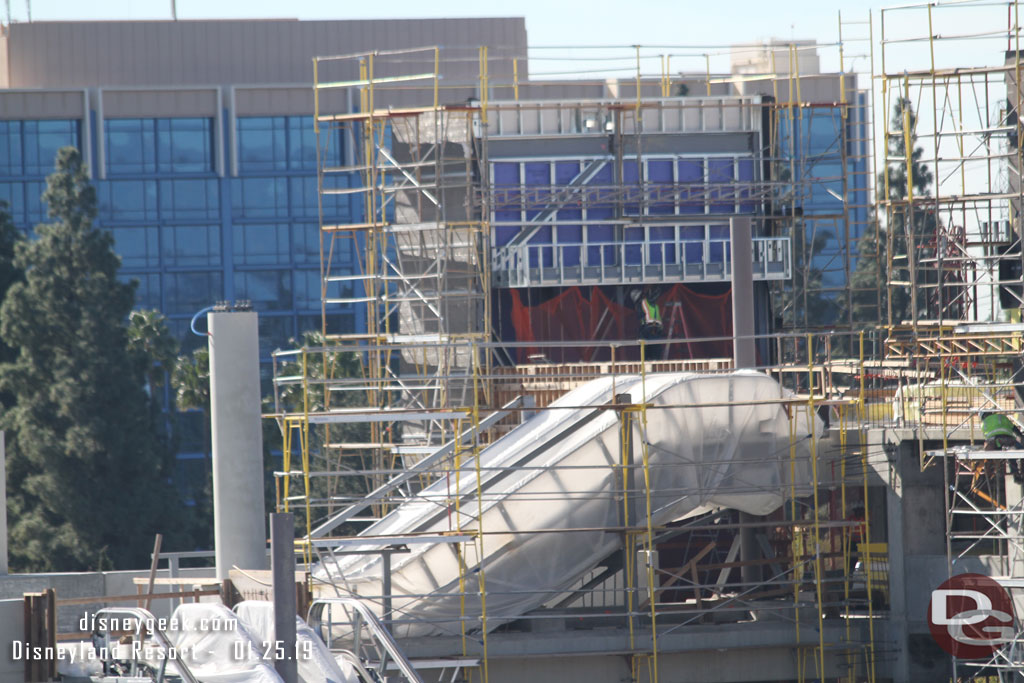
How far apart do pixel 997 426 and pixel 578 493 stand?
5.83 meters

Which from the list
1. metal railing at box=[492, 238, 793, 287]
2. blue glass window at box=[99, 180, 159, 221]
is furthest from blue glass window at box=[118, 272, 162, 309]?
metal railing at box=[492, 238, 793, 287]

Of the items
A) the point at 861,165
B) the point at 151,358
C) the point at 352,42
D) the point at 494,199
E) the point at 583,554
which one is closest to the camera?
the point at 583,554

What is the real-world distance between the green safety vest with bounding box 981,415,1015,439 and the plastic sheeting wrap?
2.70m

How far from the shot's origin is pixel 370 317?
3716 centimetres

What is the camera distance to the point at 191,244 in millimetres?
80938

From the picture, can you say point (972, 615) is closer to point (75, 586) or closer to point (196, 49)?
point (75, 586)

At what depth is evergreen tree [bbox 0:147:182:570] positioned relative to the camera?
1711 inches

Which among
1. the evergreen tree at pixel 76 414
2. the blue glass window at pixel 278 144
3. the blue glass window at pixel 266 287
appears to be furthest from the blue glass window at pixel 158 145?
the evergreen tree at pixel 76 414

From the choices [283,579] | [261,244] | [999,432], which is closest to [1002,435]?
[999,432]

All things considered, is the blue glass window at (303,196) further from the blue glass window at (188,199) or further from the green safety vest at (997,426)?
the green safety vest at (997,426)

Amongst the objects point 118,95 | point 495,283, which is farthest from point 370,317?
point 118,95

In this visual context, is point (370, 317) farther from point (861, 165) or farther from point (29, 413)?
point (861, 165)

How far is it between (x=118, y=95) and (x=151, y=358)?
29.7 metres

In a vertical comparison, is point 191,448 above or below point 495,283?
below
